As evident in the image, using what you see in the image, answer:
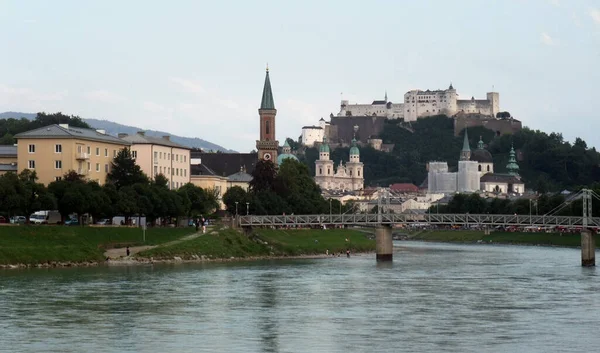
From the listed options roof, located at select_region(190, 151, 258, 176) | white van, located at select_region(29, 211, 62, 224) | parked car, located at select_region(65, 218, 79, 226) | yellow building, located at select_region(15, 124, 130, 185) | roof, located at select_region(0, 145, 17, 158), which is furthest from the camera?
roof, located at select_region(190, 151, 258, 176)

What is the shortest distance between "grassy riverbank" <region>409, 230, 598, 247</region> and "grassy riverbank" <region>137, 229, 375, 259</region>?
24546 millimetres

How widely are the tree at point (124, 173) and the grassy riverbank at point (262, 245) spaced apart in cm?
914

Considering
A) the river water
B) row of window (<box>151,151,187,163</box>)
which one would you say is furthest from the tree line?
the river water

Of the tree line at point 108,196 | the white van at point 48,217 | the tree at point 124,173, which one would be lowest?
the white van at point 48,217

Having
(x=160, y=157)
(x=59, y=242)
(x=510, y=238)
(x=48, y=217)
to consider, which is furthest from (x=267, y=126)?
Answer: (x=59, y=242)

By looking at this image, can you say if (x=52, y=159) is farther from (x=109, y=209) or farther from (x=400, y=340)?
(x=400, y=340)

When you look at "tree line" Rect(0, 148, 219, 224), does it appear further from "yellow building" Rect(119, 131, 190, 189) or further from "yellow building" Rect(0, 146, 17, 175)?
"yellow building" Rect(119, 131, 190, 189)

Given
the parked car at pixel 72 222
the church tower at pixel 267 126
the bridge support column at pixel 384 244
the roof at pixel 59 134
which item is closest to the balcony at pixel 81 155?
the roof at pixel 59 134

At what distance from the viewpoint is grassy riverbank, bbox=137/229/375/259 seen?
9538cm

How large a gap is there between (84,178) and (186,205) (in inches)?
371

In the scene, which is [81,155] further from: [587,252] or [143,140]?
[587,252]

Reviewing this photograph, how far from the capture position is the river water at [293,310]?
45719 millimetres

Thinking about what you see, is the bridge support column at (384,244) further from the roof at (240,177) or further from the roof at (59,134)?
the roof at (240,177)

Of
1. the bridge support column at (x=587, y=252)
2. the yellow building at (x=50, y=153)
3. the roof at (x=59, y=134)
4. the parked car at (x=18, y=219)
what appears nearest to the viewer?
the bridge support column at (x=587, y=252)
